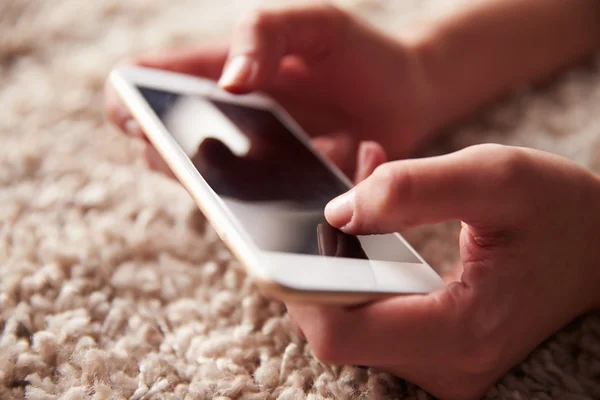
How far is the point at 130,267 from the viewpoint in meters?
0.40

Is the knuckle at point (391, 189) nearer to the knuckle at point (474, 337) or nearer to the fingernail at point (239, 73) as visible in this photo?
the knuckle at point (474, 337)

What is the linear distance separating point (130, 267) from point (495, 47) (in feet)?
1.40

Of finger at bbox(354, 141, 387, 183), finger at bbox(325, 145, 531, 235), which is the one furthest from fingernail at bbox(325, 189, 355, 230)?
finger at bbox(354, 141, 387, 183)

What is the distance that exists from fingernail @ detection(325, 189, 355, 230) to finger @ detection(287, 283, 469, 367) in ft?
0.15

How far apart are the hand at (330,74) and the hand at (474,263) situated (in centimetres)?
19

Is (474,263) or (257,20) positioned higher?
(257,20)

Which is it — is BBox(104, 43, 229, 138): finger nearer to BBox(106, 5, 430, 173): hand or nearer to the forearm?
BBox(106, 5, 430, 173): hand

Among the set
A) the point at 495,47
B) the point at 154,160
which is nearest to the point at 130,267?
the point at 154,160

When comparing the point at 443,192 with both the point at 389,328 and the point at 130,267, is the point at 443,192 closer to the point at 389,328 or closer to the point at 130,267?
the point at 389,328

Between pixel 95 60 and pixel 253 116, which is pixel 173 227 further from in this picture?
pixel 95 60

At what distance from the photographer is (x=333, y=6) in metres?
0.48

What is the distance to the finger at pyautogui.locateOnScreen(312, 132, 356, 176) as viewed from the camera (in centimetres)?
50

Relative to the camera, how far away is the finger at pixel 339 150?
0.50 metres

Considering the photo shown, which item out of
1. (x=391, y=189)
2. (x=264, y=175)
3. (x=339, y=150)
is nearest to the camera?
(x=391, y=189)
